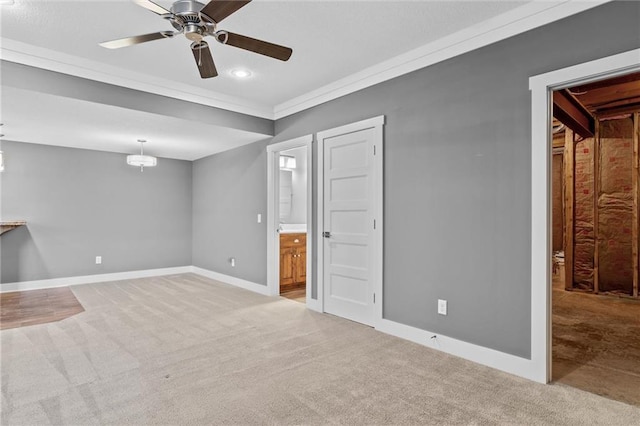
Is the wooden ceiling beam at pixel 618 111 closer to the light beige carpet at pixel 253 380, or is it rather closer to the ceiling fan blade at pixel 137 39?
the light beige carpet at pixel 253 380

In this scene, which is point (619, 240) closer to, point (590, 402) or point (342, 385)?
point (590, 402)

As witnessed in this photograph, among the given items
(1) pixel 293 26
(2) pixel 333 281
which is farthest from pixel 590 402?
(1) pixel 293 26

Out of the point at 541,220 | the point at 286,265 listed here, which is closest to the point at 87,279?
the point at 286,265

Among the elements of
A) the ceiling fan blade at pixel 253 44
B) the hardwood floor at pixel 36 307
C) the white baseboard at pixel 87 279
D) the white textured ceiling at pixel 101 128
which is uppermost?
the ceiling fan blade at pixel 253 44

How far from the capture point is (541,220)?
8.18 ft

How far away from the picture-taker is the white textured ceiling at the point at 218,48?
2.61m

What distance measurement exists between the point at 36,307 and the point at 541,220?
18.2 feet

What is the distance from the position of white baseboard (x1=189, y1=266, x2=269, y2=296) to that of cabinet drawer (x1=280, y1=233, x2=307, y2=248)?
0.69 meters

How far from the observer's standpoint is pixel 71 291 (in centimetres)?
538

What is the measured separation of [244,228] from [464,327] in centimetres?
376

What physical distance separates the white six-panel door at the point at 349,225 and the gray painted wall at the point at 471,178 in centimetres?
26

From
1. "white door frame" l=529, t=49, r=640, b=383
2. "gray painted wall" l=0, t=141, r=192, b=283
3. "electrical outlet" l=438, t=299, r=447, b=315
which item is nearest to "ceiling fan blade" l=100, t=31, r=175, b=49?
"white door frame" l=529, t=49, r=640, b=383

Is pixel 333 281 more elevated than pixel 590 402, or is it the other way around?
pixel 333 281

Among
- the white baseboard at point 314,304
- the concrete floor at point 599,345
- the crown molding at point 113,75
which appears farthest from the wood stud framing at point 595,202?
the crown molding at point 113,75
